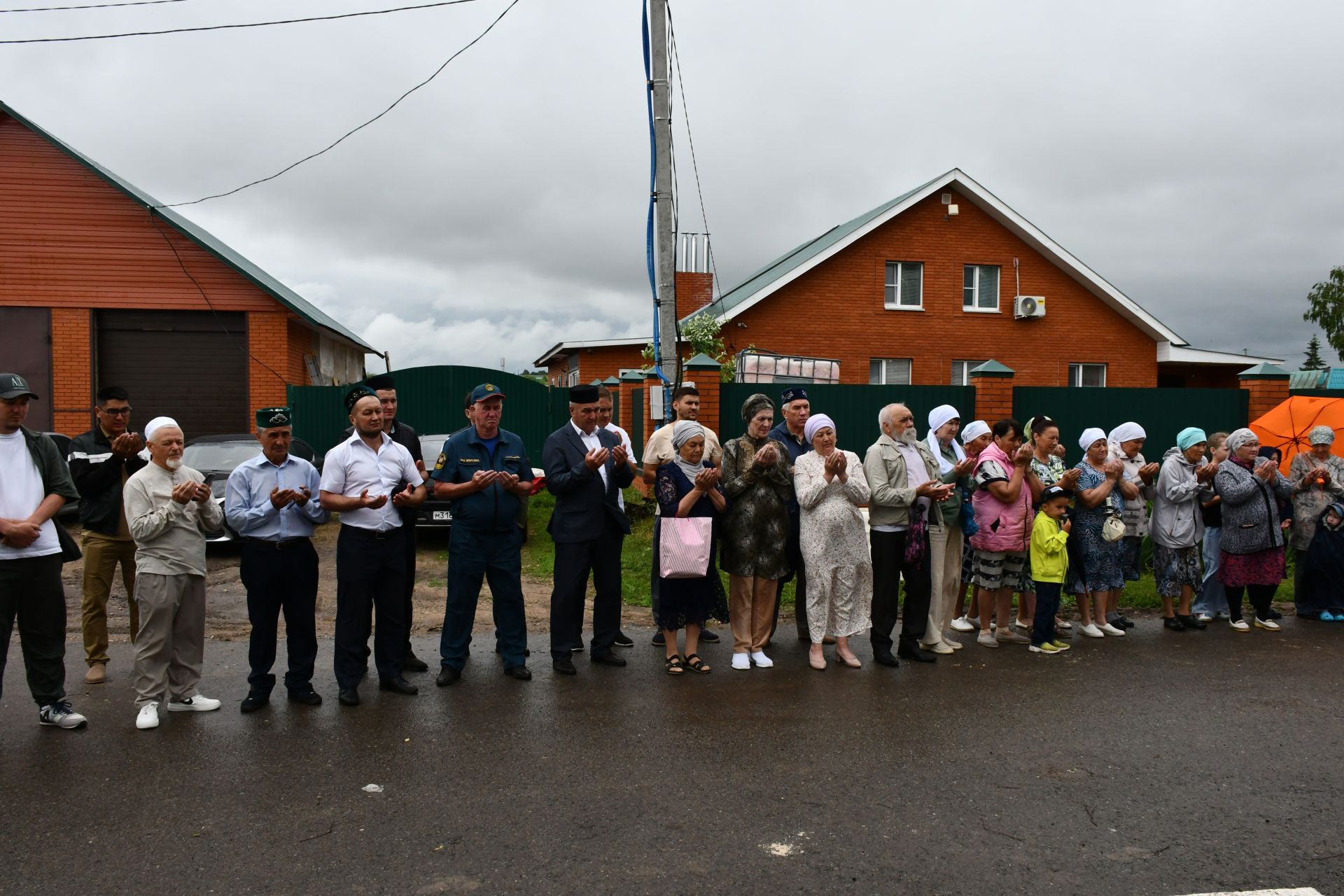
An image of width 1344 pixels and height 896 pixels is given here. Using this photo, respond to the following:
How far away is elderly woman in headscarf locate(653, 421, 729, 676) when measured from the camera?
6559 mm

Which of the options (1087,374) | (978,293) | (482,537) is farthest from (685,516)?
(1087,374)

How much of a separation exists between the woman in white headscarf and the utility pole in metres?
3.33

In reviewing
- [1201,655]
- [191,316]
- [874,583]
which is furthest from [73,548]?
[191,316]

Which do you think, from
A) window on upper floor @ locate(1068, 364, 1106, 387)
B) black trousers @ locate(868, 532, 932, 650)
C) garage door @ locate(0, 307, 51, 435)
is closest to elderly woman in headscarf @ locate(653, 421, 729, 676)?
black trousers @ locate(868, 532, 932, 650)

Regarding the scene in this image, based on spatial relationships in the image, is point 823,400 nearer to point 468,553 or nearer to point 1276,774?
point 468,553

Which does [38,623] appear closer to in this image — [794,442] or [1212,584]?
[794,442]

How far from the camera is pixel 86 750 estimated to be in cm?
495

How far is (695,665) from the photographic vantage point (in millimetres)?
6559

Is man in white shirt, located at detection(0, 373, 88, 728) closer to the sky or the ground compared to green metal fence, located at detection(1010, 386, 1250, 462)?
closer to the ground

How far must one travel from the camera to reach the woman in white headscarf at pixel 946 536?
278 inches

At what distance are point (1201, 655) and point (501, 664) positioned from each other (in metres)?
5.22

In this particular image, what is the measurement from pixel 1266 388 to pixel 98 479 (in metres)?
14.3

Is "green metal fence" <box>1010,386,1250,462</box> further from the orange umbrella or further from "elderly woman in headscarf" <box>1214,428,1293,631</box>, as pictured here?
"elderly woman in headscarf" <box>1214,428,1293,631</box>

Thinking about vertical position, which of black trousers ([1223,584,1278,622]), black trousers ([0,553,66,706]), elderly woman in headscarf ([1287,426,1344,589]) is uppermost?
elderly woman in headscarf ([1287,426,1344,589])
